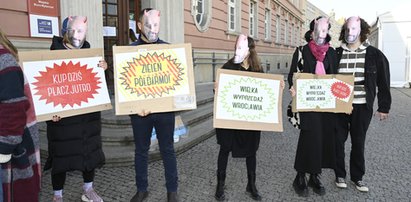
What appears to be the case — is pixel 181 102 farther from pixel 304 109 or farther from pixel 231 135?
pixel 304 109

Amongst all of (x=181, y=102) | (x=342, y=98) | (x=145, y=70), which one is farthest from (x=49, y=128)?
(x=342, y=98)

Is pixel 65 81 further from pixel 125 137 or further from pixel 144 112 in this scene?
pixel 125 137

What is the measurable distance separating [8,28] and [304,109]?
483 centimetres

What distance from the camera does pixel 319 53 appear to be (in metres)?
3.95

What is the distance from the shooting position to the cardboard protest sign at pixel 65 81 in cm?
322

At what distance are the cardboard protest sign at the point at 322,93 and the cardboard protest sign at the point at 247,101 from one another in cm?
28

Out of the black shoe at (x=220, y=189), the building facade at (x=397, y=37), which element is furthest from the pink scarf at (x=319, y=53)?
the building facade at (x=397, y=37)

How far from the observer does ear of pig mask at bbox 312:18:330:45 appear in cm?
390

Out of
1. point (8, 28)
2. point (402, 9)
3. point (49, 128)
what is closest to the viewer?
point (49, 128)

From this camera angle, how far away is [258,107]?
3.84 m

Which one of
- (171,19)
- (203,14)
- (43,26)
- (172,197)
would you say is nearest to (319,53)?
(172,197)

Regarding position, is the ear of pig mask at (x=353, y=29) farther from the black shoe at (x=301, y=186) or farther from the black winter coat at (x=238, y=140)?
the black shoe at (x=301, y=186)

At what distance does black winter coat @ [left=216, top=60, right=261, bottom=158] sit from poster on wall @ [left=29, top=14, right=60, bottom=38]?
3.96 m

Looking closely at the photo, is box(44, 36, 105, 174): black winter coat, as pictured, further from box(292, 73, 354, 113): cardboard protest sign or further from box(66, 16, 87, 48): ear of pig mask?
box(292, 73, 354, 113): cardboard protest sign
